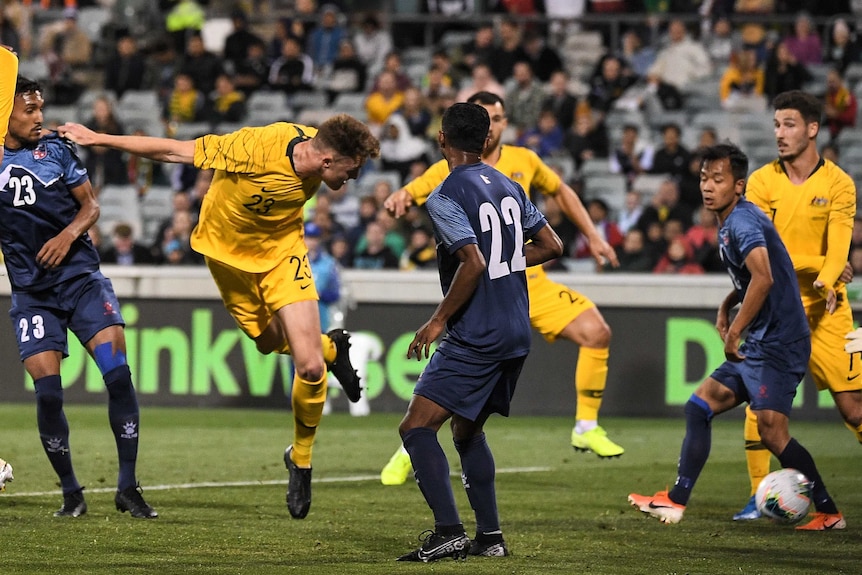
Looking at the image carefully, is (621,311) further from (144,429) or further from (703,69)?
(703,69)

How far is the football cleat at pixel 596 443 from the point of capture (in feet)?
31.3

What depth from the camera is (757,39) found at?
19703 mm

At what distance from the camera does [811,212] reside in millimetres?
8188

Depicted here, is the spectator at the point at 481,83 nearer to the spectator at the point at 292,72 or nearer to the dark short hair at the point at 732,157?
the spectator at the point at 292,72

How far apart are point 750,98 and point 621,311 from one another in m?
5.47

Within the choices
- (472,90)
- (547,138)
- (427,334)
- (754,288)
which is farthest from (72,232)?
(472,90)

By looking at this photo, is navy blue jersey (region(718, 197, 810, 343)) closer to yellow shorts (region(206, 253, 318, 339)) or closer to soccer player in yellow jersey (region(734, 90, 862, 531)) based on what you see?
soccer player in yellow jersey (region(734, 90, 862, 531))

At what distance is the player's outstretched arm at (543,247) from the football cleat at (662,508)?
1.76 meters

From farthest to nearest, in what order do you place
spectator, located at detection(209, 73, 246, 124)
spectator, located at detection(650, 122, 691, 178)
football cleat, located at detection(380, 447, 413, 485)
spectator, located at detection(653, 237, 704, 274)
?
1. spectator, located at detection(209, 73, 246, 124)
2. spectator, located at detection(650, 122, 691, 178)
3. spectator, located at detection(653, 237, 704, 274)
4. football cleat, located at detection(380, 447, 413, 485)

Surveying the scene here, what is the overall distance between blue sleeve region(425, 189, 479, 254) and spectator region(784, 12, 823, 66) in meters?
→ 14.3

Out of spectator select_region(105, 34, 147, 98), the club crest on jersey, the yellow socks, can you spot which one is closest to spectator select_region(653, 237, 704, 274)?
the yellow socks

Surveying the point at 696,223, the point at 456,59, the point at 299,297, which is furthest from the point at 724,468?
the point at 456,59

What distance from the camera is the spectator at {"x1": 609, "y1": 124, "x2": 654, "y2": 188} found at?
18062 mm

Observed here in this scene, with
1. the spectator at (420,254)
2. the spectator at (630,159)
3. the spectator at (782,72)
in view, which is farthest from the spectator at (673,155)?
the spectator at (420,254)
